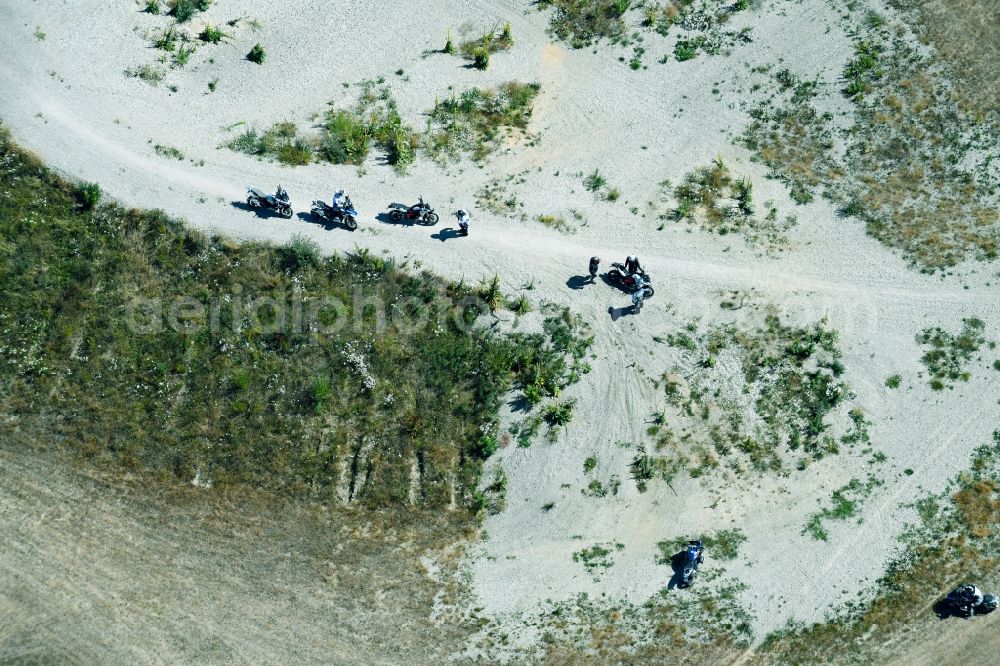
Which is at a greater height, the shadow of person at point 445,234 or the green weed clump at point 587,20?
the green weed clump at point 587,20

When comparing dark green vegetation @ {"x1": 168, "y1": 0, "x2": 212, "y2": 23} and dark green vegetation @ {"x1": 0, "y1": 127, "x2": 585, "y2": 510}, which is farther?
dark green vegetation @ {"x1": 168, "y1": 0, "x2": 212, "y2": 23}

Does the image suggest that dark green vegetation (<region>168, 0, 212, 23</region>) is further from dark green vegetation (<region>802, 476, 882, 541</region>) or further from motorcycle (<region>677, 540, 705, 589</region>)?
dark green vegetation (<region>802, 476, 882, 541</region>)

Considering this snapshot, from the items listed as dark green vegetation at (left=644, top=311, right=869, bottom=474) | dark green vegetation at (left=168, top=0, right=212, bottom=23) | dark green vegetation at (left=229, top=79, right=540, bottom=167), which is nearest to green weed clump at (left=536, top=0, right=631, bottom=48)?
dark green vegetation at (left=229, top=79, right=540, bottom=167)

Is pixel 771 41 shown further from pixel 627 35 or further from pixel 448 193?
pixel 448 193

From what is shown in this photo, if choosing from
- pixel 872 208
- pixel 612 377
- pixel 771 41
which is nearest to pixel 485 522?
pixel 612 377

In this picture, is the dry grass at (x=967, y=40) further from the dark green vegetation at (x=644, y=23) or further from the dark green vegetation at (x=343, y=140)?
the dark green vegetation at (x=343, y=140)

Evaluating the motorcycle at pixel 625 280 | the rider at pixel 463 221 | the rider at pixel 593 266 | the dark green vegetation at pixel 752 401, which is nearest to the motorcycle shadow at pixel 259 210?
the rider at pixel 463 221

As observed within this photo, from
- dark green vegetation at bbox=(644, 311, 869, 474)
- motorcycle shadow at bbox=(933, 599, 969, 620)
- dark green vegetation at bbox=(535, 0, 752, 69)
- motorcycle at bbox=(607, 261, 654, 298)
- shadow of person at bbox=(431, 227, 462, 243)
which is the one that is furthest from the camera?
dark green vegetation at bbox=(535, 0, 752, 69)
